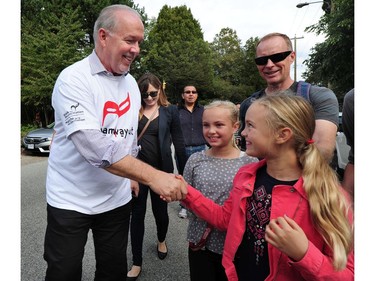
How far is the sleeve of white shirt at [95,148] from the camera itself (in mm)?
1785

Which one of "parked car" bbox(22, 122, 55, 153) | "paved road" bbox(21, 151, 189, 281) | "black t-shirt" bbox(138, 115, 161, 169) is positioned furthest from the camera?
"parked car" bbox(22, 122, 55, 153)

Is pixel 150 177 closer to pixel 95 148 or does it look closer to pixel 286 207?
pixel 95 148

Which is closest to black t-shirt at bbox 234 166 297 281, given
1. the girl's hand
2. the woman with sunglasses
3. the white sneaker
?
the girl's hand

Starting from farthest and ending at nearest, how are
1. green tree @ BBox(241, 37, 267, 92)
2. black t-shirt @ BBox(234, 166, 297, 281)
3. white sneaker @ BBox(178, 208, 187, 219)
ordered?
green tree @ BBox(241, 37, 267, 92)
white sneaker @ BBox(178, 208, 187, 219)
black t-shirt @ BBox(234, 166, 297, 281)

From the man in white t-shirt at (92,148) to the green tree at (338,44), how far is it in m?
16.1

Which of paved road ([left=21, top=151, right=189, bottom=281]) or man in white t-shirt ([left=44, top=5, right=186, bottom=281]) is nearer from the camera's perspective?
man in white t-shirt ([left=44, top=5, right=186, bottom=281])

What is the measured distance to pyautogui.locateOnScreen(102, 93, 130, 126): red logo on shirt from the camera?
2.00m

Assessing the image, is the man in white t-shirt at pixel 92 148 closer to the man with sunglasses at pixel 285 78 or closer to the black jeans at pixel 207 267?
the black jeans at pixel 207 267

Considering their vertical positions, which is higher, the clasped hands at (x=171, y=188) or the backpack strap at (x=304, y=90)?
the backpack strap at (x=304, y=90)

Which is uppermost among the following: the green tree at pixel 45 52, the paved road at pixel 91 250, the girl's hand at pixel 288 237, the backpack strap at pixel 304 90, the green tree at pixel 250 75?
the green tree at pixel 250 75

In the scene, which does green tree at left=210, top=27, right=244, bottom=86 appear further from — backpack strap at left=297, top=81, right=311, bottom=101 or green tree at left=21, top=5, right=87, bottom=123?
backpack strap at left=297, top=81, right=311, bottom=101

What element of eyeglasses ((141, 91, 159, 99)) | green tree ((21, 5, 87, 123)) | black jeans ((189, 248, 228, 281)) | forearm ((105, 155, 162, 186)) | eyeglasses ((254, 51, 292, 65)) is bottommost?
black jeans ((189, 248, 228, 281))

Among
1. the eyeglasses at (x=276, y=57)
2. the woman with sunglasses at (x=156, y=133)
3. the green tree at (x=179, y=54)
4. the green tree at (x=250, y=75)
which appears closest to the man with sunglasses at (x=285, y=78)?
the eyeglasses at (x=276, y=57)

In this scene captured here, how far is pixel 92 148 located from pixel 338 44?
62.4ft
